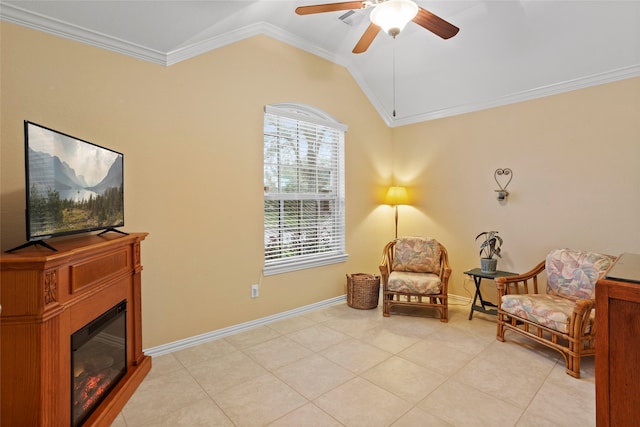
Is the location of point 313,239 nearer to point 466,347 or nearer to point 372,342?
point 372,342

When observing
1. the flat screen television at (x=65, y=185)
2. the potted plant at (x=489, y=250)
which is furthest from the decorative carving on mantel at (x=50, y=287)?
the potted plant at (x=489, y=250)

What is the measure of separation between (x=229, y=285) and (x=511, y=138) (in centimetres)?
358

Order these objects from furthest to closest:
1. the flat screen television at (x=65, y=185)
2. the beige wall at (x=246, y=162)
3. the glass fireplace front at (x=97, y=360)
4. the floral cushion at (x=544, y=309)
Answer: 1. the floral cushion at (x=544, y=309)
2. the beige wall at (x=246, y=162)
3. the glass fireplace front at (x=97, y=360)
4. the flat screen television at (x=65, y=185)

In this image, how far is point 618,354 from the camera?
1.08 metres

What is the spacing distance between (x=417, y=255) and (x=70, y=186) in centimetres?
349

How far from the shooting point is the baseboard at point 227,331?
8.74 feet

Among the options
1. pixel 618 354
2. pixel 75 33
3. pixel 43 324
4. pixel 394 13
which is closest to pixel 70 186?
pixel 43 324

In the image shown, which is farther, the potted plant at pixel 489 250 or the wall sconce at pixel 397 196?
the wall sconce at pixel 397 196

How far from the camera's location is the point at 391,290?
3.54m

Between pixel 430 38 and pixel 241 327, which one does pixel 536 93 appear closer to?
pixel 430 38

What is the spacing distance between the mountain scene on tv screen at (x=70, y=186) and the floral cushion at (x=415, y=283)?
278 cm

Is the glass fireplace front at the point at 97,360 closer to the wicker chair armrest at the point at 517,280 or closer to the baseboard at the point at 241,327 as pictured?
the baseboard at the point at 241,327

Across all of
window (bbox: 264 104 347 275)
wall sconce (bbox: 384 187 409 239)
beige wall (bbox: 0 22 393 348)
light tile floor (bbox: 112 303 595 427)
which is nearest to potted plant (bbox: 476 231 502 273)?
light tile floor (bbox: 112 303 595 427)

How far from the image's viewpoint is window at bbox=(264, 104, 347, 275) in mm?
3420
